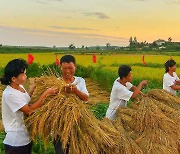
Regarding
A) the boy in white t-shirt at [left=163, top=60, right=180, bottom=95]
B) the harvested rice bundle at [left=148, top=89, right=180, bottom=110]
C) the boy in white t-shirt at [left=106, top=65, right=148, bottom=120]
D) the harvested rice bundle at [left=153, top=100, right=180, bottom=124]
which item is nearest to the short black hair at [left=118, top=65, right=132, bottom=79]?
the boy in white t-shirt at [left=106, top=65, right=148, bottom=120]

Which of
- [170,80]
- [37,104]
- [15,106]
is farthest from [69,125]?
[170,80]

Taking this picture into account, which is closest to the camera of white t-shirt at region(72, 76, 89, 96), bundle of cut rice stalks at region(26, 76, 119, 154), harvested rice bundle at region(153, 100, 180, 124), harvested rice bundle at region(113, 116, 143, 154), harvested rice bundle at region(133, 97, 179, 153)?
bundle of cut rice stalks at region(26, 76, 119, 154)

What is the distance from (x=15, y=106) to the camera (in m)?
3.21

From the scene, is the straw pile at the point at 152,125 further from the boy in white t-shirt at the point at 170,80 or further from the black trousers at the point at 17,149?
the boy in white t-shirt at the point at 170,80

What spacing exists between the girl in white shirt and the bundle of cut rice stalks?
7 centimetres

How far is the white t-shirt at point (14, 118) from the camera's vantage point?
3.23m

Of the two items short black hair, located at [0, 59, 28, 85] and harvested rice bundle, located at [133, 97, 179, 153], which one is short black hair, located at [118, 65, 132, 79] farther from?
short black hair, located at [0, 59, 28, 85]

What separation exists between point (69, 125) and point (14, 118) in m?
0.54

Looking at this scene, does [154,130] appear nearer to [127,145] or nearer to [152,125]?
[152,125]

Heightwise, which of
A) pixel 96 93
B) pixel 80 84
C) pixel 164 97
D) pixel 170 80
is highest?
pixel 80 84

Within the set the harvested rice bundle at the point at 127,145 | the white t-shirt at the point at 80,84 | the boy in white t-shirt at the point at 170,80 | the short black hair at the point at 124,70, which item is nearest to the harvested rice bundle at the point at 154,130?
the harvested rice bundle at the point at 127,145

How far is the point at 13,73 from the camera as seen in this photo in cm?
326

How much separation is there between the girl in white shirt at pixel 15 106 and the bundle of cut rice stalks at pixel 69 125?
65 mm

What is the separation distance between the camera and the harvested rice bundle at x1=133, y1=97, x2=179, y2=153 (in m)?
3.79
